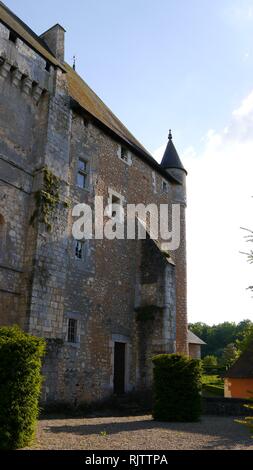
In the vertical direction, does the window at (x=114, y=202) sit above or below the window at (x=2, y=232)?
above

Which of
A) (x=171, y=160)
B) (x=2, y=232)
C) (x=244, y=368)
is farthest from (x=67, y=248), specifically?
(x=171, y=160)

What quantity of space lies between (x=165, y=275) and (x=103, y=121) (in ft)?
21.3

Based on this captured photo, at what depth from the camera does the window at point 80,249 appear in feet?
46.8

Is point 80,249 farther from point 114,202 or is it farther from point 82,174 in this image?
point 114,202

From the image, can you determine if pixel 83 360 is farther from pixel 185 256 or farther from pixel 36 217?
pixel 185 256

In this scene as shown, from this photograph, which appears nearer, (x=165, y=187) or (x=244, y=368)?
(x=244, y=368)

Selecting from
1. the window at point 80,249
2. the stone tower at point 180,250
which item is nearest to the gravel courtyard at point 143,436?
the window at point 80,249

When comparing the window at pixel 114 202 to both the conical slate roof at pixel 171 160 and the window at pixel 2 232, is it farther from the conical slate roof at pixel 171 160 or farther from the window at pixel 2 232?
the conical slate roof at pixel 171 160

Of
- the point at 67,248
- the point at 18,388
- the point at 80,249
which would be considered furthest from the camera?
the point at 80,249

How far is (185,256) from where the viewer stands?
20.5m

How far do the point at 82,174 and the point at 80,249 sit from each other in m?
2.81

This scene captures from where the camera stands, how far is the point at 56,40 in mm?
15719

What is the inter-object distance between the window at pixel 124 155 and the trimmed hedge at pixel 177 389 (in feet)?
29.6

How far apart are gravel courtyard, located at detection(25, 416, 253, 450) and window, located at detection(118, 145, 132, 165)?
10.9 metres
